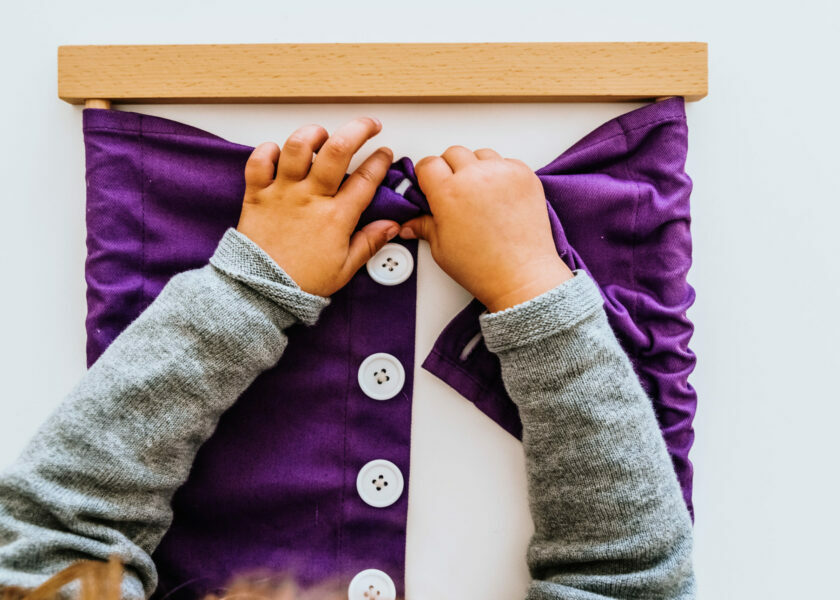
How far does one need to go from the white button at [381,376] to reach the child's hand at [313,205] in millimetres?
72

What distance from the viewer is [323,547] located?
1.85 ft

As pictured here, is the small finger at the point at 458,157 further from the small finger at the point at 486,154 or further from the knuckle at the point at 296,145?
the knuckle at the point at 296,145

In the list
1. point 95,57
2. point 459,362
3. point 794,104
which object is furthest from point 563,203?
point 95,57

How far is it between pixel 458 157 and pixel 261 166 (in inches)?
6.6

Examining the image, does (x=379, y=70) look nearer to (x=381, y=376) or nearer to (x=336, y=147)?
(x=336, y=147)

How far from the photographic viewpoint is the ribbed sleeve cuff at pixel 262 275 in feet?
1.71

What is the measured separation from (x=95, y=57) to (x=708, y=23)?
1.86 feet

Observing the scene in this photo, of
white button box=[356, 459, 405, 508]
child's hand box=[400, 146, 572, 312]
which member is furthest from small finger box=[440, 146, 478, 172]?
white button box=[356, 459, 405, 508]

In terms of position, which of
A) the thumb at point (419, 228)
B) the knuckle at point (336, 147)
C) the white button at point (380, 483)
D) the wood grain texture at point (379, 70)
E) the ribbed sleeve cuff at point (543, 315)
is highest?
the wood grain texture at point (379, 70)

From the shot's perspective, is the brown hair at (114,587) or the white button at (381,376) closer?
the brown hair at (114,587)

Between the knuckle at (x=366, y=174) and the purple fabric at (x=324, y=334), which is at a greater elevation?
the knuckle at (x=366, y=174)

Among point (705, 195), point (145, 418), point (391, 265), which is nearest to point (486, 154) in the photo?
point (391, 265)

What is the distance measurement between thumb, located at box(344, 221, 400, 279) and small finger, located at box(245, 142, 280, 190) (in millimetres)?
88

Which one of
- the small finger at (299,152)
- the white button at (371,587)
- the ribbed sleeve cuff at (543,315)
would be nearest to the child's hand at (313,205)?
the small finger at (299,152)
